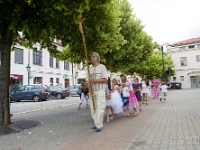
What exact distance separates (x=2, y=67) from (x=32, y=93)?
561 inches

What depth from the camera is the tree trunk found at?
24.0 feet

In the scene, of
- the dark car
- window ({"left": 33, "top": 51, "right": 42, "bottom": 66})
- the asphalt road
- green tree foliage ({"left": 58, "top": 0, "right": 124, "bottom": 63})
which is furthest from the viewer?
window ({"left": 33, "top": 51, "right": 42, "bottom": 66})

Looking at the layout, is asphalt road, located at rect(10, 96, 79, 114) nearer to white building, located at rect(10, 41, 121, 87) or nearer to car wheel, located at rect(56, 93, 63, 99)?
car wheel, located at rect(56, 93, 63, 99)

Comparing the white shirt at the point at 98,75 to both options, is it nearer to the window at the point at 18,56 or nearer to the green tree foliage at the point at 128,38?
the green tree foliage at the point at 128,38

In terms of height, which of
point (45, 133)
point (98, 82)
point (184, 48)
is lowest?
point (45, 133)

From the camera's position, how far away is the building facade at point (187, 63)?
5278 centimetres

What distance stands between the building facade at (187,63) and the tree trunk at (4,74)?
51.8 meters

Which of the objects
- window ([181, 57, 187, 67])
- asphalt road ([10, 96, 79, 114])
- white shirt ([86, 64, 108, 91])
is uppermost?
window ([181, 57, 187, 67])

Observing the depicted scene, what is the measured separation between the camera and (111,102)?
26.4 feet

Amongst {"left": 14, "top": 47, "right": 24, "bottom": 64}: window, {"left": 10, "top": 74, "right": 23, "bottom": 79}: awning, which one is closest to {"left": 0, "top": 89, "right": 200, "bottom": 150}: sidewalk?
{"left": 10, "top": 74, "right": 23, "bottom": 79}: awning

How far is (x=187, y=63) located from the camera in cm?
5412

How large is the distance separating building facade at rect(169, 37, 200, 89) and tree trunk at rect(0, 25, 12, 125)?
51.8 m

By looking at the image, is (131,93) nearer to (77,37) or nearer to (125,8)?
(77,37)

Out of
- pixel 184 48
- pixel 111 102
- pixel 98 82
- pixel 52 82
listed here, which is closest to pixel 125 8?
pixel 111 102
